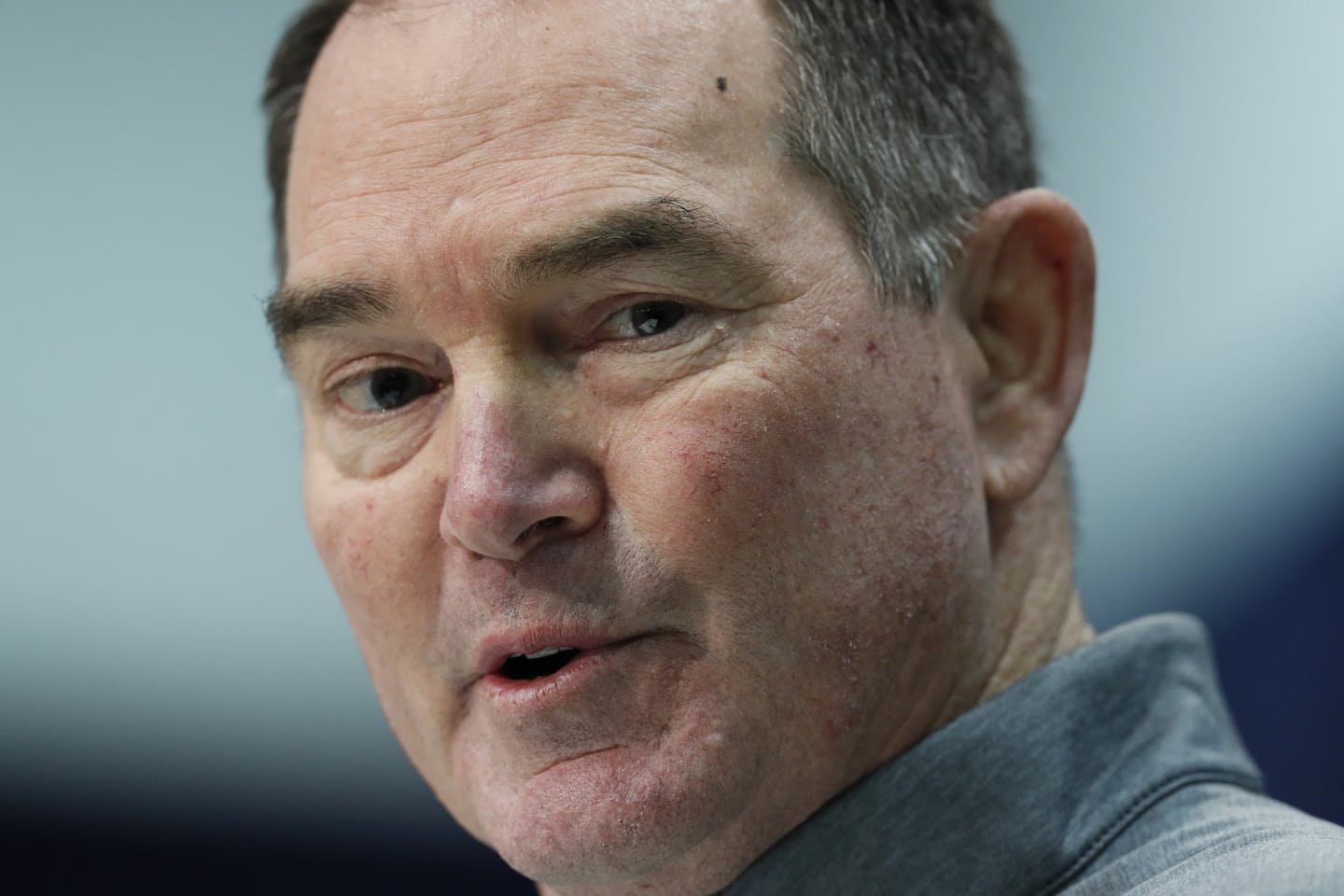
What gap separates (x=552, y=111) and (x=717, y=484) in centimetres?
37

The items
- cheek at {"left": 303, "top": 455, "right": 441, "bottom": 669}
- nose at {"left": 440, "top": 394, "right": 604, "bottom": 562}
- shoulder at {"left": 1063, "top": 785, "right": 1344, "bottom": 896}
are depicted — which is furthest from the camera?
cheek at {"left": 303, "top": 455, "right": 441, "bottom": 669}

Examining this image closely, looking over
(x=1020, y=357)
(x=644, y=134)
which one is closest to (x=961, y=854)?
(x=1020, y=357)

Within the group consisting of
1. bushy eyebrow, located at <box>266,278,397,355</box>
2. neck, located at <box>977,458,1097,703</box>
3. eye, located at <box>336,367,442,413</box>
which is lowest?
neck, located at <box>977,458,1097,703</box>

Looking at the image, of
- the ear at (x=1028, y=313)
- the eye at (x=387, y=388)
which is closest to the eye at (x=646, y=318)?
the eye at (x=387, y=388)

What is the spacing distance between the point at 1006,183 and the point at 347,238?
69 cm

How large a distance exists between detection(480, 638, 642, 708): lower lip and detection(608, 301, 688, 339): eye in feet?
0.90

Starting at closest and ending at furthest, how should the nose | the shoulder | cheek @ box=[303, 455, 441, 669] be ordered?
the shoulder → the nose → cheek @ box=[303, 455, 441, 669]

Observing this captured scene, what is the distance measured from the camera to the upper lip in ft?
4.34

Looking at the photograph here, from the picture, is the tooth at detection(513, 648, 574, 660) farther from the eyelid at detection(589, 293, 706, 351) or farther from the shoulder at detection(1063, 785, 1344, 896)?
the shoulder at detection(1063, 785, 1344, 896)

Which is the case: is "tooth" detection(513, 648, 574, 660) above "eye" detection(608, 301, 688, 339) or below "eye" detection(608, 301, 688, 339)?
below

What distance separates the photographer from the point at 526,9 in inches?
56.7

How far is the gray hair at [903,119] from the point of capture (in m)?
1.45

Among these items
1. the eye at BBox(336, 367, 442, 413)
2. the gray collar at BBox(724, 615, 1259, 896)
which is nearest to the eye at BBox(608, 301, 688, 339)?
the eye at BBox(336, 367, 442, 413)

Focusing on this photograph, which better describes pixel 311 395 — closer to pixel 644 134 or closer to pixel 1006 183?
pixel 644 134
